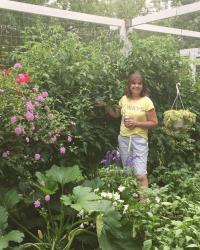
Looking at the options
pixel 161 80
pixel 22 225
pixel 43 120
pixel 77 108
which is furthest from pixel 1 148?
pixel 161 80

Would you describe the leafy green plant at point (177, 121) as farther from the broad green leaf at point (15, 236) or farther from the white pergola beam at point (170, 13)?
the broad green leaf at point (15, 236)

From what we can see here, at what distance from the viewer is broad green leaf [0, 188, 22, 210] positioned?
145 inches

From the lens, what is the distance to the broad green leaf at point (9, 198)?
12.1ft

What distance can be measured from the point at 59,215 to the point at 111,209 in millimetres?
658

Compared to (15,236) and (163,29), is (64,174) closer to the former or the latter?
(15,236)

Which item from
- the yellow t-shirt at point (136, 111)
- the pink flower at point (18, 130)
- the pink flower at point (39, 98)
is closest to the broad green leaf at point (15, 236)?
the pink flower at point (18, 130)

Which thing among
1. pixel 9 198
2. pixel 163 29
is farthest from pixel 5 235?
pixel 163 29

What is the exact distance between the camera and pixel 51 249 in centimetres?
364

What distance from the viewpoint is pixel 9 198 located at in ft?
12.2

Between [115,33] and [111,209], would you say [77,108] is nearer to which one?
[111,209]

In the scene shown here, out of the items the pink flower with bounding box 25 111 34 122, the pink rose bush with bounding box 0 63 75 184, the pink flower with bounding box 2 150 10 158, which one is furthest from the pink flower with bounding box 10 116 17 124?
the pink flower with bounding box 2 150 10 158

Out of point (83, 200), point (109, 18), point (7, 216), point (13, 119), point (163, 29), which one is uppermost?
point (109, 18)

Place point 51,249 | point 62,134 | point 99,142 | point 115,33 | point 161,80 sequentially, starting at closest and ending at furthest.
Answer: point 51,249 < point 62,134 < point 99,142 < point 161,80 < point 115,33

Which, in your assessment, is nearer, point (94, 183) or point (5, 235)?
point (5, 235)
